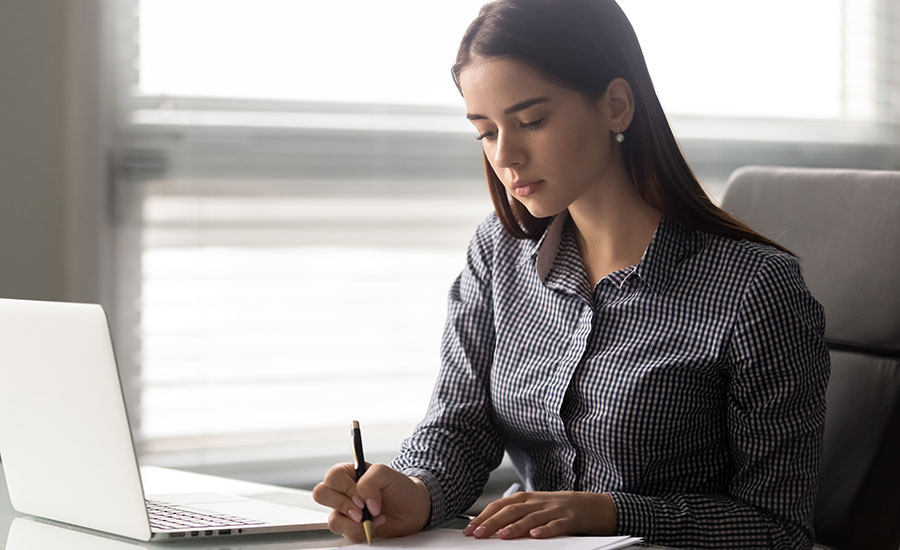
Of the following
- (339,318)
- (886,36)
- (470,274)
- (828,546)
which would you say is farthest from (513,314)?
(886,36)

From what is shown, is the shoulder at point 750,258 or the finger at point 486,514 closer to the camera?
the finger at point 486,514

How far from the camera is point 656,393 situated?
1166mm

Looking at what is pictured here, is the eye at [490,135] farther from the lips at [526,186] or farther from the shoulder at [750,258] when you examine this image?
the shoulder at [750,258]

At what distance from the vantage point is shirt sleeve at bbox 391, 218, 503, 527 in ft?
3.96

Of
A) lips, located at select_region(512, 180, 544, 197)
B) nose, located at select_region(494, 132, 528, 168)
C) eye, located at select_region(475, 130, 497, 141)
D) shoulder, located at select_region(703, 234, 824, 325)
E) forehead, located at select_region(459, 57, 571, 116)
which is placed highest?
forehead, located at select_region(459, 57, 571, 116)

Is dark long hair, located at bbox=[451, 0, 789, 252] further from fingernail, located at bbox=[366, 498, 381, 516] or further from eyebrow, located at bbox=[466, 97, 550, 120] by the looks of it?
fingernail, located at bbox=[366, 498, 381, 516]

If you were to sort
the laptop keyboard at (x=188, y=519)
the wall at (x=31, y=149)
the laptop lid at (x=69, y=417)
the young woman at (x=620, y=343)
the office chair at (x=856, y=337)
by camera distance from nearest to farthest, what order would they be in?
the laptop lid at (x=69, y=417) → the laptop keyboard at (x=188, y=519) → the young woman at (x=620, y=343) → the office chair at (x=856, y=337) → the wall at (x=31, y=149)

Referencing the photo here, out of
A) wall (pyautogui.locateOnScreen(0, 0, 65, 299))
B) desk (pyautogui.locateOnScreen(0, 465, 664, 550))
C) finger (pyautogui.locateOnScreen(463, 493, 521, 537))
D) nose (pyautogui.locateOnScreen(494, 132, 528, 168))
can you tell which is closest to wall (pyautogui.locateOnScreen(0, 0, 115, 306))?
wall (pyautogui.locateOnScreen(0, 0, 65, 299))

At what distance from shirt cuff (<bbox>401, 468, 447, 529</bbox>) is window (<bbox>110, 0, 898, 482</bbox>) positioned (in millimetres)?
1011

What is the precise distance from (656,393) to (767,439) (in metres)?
0.13

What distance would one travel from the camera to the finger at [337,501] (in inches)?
39.7

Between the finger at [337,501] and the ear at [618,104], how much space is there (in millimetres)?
533

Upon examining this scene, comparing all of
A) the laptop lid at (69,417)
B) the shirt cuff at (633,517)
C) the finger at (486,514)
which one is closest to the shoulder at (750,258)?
the shirt cuff at (633,517)

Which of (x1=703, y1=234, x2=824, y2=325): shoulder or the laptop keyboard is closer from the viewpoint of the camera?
the laptop keyboard
